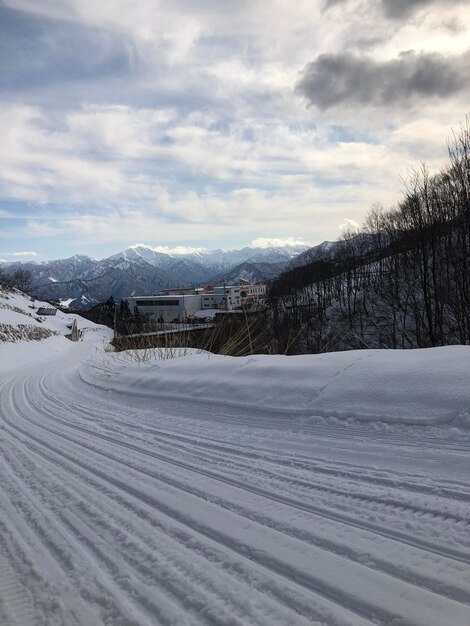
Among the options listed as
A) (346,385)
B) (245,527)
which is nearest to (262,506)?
(245,527)

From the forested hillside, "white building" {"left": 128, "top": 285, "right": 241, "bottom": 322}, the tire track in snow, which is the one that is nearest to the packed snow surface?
the tire track in snow

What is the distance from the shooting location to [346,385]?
203 inches

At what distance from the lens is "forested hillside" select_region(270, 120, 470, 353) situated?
68.5ft

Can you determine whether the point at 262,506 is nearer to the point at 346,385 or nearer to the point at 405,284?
the point at 346,385

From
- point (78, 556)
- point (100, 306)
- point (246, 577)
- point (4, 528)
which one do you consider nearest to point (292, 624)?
point (246, 577)

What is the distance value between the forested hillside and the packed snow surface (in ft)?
15.2

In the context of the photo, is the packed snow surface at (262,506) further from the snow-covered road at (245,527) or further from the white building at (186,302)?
the white building at (186,302)

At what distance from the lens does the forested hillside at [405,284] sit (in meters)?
20.9

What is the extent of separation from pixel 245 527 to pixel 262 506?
0.98 feet

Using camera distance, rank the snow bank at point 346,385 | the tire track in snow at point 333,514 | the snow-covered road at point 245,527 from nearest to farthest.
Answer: the snow-covered road at point 245,527 < the tire track in snow at point 333,514 < the snow bank at point 346,385

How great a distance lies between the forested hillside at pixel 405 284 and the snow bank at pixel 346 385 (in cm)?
293

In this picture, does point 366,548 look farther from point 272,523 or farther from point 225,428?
point 225,428

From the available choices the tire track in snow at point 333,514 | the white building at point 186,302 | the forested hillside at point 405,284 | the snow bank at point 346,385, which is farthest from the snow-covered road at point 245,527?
the white building at point 186,302

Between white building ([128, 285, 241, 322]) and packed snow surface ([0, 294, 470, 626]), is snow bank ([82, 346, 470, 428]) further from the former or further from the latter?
white building ([128, 285, 241, 322])
